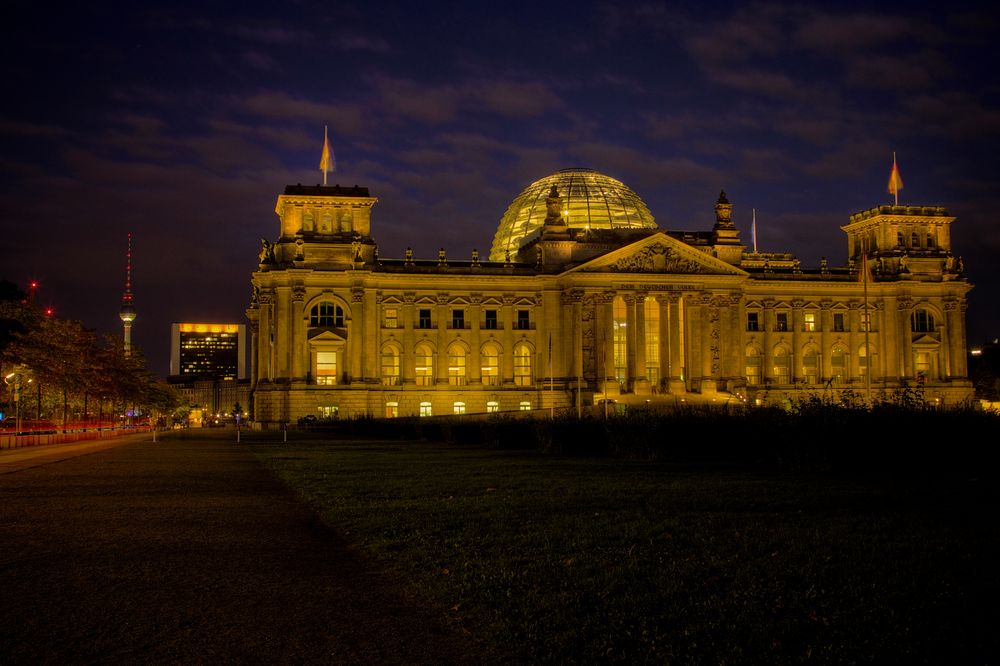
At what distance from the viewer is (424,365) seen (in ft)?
363

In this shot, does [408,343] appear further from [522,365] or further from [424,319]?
[522,365]

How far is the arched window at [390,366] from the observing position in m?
110

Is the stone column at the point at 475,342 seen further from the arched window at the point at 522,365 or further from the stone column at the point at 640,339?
the stone column at the point at 640,339

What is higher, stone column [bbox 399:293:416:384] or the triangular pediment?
the triangular pediment

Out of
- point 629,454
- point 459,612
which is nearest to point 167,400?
point 629,454

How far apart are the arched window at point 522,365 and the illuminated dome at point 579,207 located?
66.8 feet

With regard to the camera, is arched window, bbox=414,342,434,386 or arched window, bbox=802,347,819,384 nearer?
arched window, bbox=414,342,434,386

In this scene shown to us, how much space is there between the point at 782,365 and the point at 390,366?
45.3m

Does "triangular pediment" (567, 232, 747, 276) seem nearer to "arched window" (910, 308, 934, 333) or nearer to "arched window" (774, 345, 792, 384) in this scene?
"arched window" (774, 345, 792, 384)

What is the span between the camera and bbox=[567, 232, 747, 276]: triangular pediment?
108 m

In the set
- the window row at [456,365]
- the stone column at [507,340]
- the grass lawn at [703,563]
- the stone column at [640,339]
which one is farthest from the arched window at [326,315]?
the grass lawn at [703,563]

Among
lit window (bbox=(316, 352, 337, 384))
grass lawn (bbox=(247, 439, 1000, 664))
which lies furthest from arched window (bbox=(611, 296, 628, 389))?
grass lawn (bbox=(247, 439, 1000, 664))

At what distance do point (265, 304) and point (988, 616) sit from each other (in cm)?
10343

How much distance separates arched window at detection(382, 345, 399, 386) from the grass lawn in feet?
273
